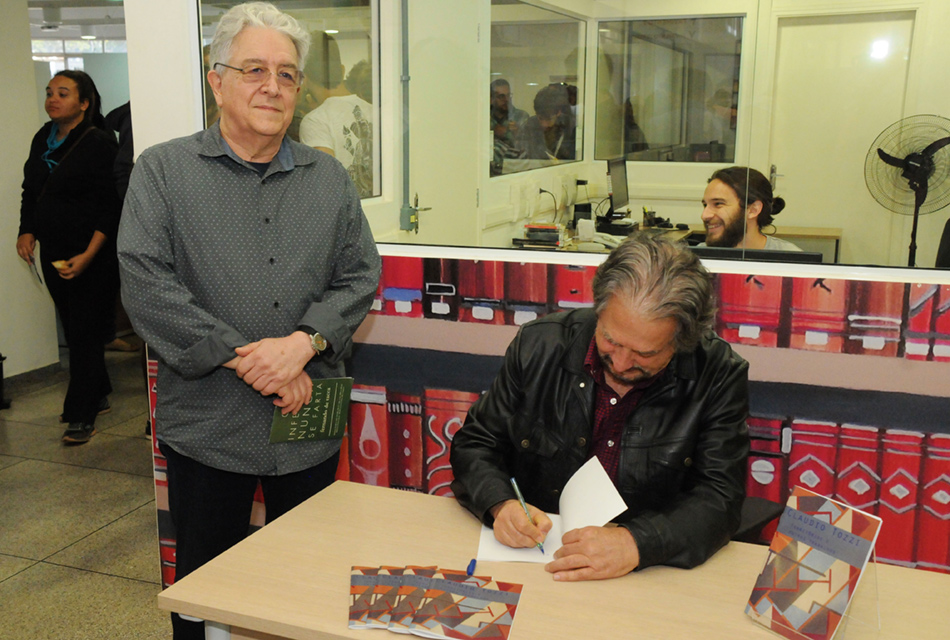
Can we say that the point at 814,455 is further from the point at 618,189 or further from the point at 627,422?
the point at 618,189

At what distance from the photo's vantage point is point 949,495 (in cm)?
237

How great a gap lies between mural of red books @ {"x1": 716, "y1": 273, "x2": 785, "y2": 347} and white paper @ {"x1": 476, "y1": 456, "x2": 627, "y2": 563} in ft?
3.25

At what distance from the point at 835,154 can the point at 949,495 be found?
113 centimetres

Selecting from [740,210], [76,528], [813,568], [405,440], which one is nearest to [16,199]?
[76,528]

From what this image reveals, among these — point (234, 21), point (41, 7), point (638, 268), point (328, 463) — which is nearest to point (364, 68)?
point (234, 21)

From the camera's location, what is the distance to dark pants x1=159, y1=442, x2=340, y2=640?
6.98 feet

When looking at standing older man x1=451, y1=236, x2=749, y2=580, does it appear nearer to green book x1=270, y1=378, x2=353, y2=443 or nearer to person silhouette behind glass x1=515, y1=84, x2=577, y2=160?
green book x1=270, y1=378, x2=353, y2=443

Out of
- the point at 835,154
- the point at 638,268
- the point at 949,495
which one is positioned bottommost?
the point at 949,495

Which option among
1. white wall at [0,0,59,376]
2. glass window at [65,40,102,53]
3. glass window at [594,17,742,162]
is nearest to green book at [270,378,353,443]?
glass window at [594,17,742,162]

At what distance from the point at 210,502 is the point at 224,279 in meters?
0.55

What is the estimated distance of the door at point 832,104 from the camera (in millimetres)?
2762

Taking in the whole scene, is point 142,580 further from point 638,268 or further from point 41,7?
point 41,7

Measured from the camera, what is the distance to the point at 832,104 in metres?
2.84

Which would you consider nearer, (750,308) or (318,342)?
(318,342)
